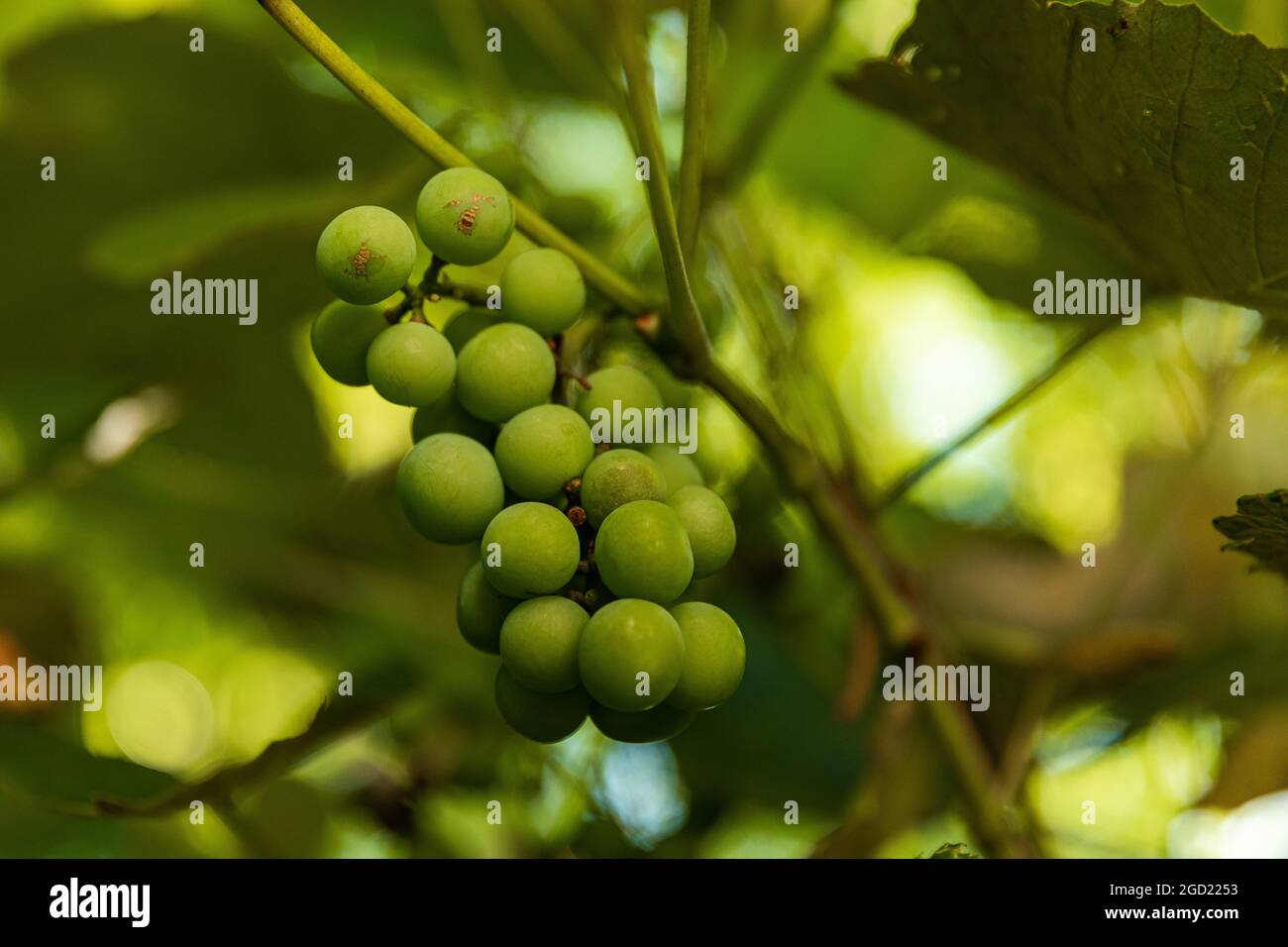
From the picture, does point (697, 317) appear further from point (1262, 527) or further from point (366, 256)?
point (1262, 527)

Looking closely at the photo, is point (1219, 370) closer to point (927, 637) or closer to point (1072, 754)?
point (1072, 754)

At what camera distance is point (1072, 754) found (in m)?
1.27

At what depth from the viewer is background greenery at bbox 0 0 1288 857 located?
106cm

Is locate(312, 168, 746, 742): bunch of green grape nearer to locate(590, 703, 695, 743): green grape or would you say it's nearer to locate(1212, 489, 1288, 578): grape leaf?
locate(590, 703, 695, 743): green grape

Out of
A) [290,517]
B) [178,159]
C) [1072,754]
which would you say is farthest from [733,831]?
[178,159]

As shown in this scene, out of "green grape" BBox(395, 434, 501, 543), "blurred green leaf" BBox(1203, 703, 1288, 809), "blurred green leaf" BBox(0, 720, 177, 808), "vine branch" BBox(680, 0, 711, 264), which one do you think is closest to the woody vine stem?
"vine branch" BBox(680, 0, 711, 264)

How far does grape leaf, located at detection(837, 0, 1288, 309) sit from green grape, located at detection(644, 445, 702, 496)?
33 centimetres

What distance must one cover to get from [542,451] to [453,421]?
8cm

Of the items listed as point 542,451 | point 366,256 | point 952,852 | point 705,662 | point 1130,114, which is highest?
point 1130,114

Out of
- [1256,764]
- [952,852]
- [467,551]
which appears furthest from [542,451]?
[1256,764]

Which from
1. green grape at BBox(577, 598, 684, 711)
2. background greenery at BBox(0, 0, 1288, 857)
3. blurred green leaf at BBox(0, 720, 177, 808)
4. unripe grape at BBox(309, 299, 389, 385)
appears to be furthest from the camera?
background greenery at BBox(0, 0, 1288, 857)

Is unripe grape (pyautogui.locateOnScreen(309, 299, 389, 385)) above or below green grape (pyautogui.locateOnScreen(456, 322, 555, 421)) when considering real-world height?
above

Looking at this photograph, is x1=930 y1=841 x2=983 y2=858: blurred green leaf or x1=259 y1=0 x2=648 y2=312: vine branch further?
x1=930 y1=841 x2=983 y2=858: blurred green leaf

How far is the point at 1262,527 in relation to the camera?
2.29 feet
